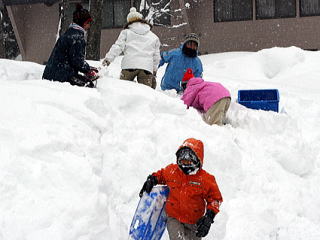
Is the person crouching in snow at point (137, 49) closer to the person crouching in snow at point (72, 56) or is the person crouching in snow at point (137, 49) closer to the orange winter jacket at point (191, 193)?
the person crouching in snow at point (72, 56)

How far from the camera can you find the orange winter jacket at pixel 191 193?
4.51m

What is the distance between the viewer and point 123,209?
5211 mm

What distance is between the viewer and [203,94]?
307 inches

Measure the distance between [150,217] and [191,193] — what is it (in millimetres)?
467

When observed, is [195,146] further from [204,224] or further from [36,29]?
[36,29]

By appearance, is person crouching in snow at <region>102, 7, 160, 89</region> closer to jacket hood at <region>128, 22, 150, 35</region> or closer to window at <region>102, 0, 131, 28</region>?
jacket hood at <region>128, 22, 150, 35</region>

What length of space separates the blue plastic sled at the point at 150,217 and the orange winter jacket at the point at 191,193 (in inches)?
4.6

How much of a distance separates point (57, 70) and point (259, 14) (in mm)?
14531

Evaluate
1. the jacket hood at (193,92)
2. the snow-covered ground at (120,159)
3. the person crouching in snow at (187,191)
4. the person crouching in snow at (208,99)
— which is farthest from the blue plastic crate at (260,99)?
the person crouching in snow at (187,191)

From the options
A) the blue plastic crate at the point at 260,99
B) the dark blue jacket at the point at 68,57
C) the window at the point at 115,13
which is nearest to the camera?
the dark blue jacket at the point at 68,57

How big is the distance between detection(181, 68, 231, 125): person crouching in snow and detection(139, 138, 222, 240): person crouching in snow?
294 cm

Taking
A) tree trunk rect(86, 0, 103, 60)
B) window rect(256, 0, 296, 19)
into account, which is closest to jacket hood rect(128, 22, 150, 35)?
tree trunk rect(86, 0, 103, 60)

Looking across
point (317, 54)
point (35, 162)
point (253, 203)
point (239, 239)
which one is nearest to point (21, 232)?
point (35, 162)

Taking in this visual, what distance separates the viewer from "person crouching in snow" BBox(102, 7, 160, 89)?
8180 mm
